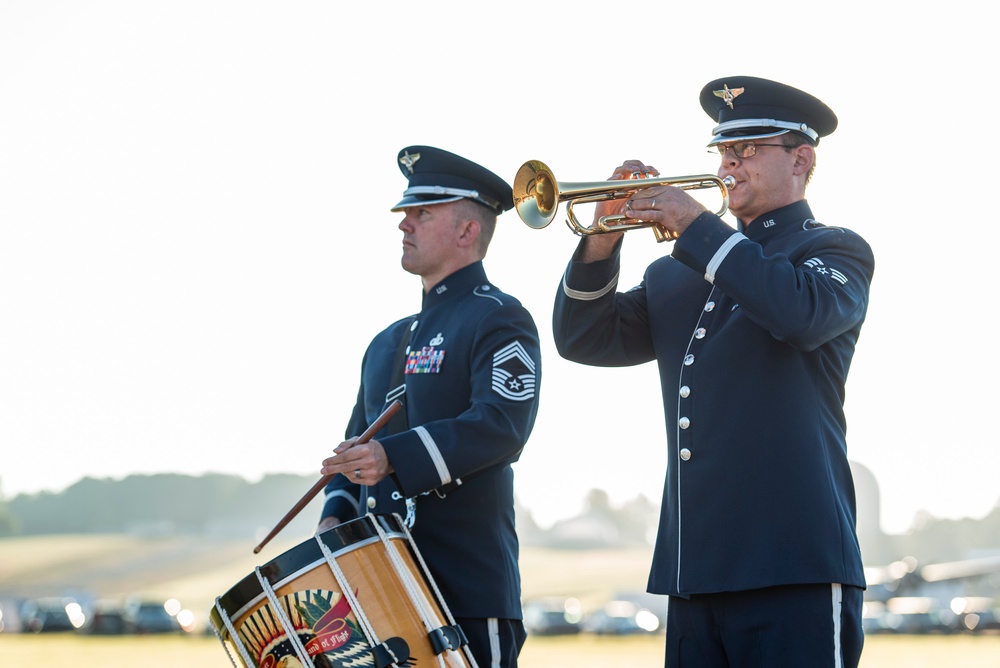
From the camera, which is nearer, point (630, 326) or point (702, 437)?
point (702, 437)

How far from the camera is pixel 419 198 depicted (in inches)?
216

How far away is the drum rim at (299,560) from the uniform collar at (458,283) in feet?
4.19

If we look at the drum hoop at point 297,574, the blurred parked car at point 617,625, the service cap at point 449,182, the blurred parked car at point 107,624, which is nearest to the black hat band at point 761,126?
the service cap at point 449,182

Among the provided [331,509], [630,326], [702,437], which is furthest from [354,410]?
[702,437]

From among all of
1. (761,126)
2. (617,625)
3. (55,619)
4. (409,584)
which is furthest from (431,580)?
(55,619)

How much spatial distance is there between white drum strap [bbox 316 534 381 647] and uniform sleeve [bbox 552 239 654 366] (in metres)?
1.03

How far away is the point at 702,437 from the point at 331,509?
6.01 feet

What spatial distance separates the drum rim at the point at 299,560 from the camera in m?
4.25

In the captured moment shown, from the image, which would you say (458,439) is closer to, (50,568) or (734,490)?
(734,490)

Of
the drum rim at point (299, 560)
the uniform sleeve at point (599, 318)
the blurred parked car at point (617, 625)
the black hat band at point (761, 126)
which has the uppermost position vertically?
the black hat band at point (761, 126)

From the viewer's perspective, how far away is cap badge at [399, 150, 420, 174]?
5.62m

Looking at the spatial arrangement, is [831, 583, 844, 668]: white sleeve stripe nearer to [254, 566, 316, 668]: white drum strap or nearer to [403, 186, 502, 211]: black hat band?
[254, 566, 316, 668]: white drum strap

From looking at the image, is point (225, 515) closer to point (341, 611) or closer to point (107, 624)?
point (107, 624)

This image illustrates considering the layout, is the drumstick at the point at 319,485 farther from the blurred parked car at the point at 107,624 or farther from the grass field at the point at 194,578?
the blurred parked car at the point at 107,624
